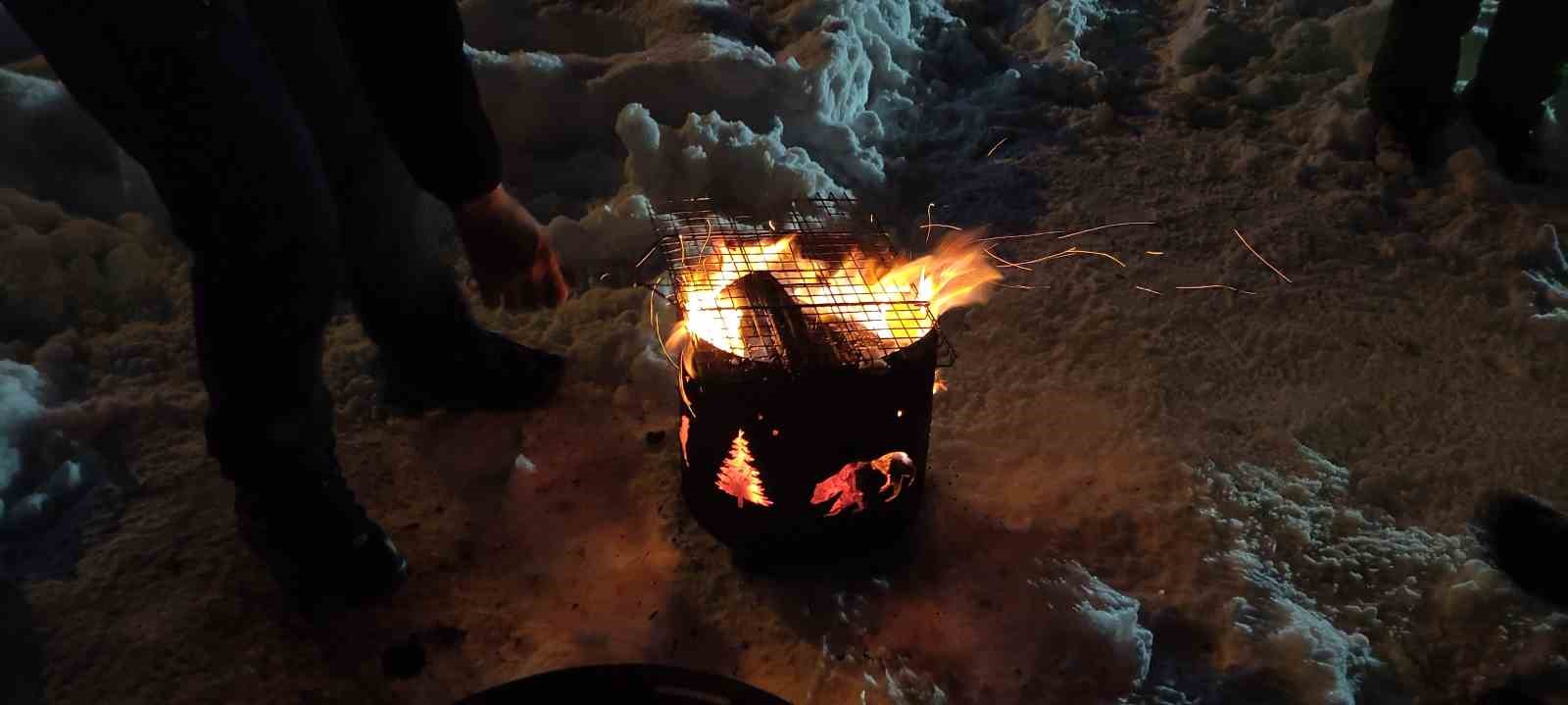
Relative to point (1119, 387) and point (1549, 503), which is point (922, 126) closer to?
point (1119, 387)

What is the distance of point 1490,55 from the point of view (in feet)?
13.6

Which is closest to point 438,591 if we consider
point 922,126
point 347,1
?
point 347,1

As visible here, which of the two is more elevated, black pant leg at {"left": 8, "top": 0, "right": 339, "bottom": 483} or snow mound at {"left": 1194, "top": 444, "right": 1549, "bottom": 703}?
black pant leg at {"left": 8, "top": 0, "right": 339, "bottom": 483}

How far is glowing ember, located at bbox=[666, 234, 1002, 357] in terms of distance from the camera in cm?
206

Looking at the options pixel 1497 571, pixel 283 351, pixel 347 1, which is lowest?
pixel 1497 571

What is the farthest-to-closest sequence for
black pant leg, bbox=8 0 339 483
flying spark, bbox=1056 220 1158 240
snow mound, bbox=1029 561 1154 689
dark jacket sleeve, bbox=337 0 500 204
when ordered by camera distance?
flying spark, bbox=1056 220 1158 240 < snow mound, bbox=1029 561 1154 689 < dark jacket sleeve, bbox=337 0 500 204 < black pant leg, bbox=8 0 339 483

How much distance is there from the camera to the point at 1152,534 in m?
2.37

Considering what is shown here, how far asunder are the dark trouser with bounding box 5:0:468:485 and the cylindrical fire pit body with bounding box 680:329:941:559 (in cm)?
80

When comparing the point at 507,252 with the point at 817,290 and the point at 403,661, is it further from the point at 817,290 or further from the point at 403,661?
the point at 403,661

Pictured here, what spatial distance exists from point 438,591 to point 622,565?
448mm

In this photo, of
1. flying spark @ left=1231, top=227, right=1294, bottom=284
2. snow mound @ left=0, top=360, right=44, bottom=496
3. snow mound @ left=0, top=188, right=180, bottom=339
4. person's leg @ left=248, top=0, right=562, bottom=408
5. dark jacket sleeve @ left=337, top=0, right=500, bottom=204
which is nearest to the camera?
dark jacket sleeve @ left=337, top=0, right=500, bottom=204

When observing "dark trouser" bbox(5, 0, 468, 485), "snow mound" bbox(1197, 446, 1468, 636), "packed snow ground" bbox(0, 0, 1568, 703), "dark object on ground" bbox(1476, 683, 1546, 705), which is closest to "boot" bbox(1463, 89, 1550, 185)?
"packed snow ground" bbox(0, 0, 1568, 703)

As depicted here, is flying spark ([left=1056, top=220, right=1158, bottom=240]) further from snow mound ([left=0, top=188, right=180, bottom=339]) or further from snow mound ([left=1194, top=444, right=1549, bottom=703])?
snow mound ([left=0, top=188, right=180, bottom=339])

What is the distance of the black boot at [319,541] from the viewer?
2.00 metres
